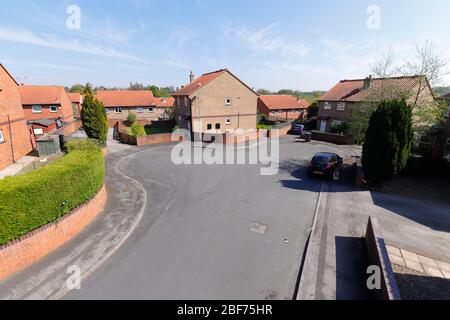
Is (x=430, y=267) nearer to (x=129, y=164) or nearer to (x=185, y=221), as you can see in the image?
(x=185, y=221)

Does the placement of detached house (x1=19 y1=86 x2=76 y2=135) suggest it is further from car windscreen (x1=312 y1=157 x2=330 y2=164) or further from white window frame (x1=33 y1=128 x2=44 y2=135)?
car windscreen (x1=312 y1=157 x2=330 y2=164)

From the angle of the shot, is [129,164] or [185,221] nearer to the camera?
[185,221]

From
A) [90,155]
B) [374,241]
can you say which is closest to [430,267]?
[374,241]

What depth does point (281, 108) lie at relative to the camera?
1718 inches

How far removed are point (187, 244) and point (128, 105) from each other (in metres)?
37.1

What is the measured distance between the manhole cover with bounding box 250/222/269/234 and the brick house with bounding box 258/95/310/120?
113ft

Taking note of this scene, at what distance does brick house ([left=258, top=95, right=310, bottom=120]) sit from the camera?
42.9m

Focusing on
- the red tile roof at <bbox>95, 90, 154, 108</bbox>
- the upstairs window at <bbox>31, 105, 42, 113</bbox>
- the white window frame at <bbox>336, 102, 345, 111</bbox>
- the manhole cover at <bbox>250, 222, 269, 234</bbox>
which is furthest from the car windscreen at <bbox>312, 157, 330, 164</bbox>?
the red tile roof at <bbox>95, 90, 154, 108</bbox>

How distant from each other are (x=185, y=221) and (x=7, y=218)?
503 centimetres

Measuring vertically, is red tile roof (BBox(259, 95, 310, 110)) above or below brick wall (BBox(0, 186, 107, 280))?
above

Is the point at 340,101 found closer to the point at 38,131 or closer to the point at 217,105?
the point at 217,105

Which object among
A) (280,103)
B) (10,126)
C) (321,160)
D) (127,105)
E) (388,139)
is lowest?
(321,160)

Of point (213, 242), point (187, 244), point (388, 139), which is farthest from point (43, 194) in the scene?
point (388, 139)
